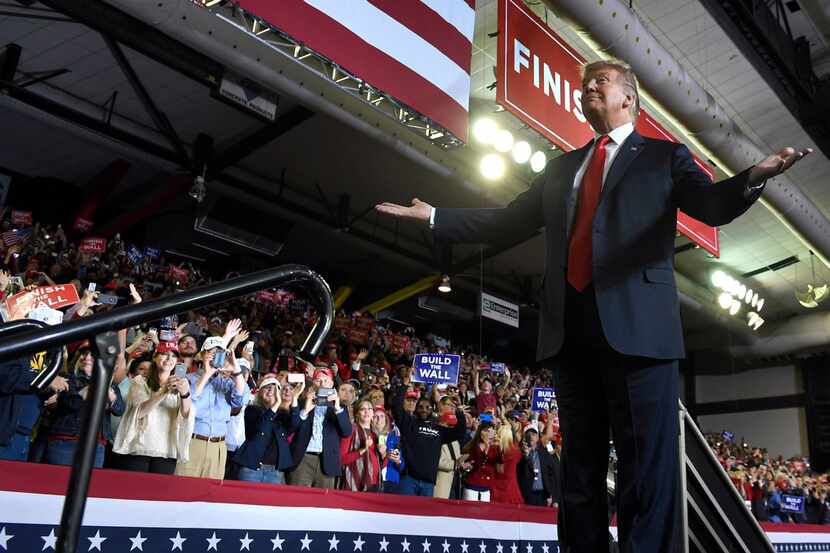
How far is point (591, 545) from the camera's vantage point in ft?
5.05

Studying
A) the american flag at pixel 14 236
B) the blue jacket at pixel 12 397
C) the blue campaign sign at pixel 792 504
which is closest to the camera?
the blue jacket at pixel 12 397

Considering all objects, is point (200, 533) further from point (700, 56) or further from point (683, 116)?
point (700, 56)

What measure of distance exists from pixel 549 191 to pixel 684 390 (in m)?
24.5

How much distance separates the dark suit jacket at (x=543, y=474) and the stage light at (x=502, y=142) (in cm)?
391

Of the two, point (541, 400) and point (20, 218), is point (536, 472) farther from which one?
point (20, 218)

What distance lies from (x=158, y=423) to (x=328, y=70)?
2.94 m

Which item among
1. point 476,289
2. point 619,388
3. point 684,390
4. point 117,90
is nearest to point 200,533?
point 619,388

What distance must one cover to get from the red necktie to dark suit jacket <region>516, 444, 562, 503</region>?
6372mm

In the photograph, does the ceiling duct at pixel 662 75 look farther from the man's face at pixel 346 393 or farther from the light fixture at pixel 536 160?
the man's face at pixel 346 393

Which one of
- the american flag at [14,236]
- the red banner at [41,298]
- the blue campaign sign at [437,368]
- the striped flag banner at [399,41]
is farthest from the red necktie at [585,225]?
the american flag at [14,236]

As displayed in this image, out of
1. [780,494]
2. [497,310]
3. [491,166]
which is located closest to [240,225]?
[497,310]

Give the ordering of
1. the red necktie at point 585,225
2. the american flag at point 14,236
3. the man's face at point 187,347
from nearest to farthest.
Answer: the red necktie at point 585,225
the man's face at point 187,347
the american flag at point 14,236

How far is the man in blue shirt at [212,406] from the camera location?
5.43 metres

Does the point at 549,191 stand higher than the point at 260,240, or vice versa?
the point at 260,240
